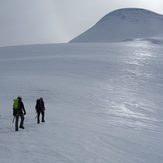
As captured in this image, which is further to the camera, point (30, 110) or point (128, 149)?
point (30, 110)

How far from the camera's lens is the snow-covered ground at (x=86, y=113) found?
14.4 meters

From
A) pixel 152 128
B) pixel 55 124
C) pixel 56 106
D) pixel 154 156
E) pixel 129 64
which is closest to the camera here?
pixel 154 156

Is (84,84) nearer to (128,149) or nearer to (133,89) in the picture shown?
(133,89)

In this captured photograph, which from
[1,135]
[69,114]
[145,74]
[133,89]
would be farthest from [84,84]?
[1,135]

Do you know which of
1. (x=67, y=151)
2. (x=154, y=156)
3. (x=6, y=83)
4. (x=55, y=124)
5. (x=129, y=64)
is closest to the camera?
(x=67, y=151)

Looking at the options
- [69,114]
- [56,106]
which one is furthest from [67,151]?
[56,106]

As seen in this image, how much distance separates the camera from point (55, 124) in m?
19.0

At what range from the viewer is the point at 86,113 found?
24.5 meters

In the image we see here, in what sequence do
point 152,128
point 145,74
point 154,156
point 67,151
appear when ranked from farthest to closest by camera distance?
point 145,74
point 152,128
point 154,156
point 67,151

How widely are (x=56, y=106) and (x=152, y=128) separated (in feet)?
23.0

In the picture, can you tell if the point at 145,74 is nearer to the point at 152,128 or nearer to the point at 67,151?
the point at 152,128

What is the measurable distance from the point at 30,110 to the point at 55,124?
4519mm

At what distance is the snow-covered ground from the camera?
14.4 meters

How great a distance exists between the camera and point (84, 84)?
39.0m
